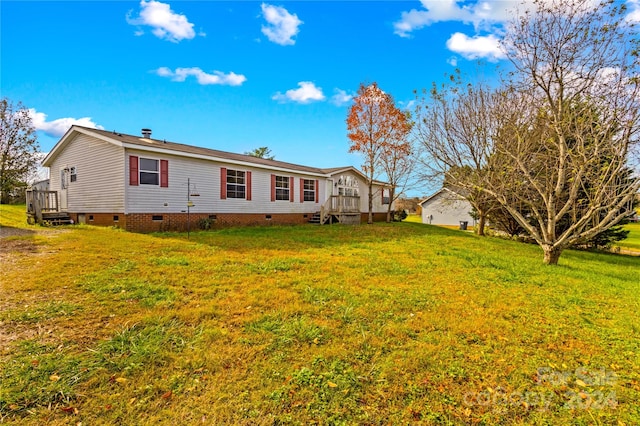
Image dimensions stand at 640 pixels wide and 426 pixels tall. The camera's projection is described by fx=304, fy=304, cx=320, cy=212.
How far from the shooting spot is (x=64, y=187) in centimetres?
1473

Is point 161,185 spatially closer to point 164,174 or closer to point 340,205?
point 164,174

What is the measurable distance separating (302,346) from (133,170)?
11208 millimetres

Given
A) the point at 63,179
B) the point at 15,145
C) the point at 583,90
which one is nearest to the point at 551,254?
the point at 583,90

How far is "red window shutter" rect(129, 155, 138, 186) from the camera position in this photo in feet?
37.6

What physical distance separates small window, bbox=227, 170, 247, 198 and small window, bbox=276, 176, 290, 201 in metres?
2.26

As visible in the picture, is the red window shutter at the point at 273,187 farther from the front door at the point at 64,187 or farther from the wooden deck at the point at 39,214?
the front door at the point at 64,187

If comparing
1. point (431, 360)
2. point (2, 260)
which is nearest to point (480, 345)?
point (431, 360)

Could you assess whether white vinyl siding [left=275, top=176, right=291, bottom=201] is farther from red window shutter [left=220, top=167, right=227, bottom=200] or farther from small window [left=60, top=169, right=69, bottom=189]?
small window [left=60, top=169, right=69, bottom=189]

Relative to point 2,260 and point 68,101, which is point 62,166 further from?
point 2,260

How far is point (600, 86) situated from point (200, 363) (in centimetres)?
1087

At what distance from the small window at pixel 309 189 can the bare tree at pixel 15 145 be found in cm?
1985

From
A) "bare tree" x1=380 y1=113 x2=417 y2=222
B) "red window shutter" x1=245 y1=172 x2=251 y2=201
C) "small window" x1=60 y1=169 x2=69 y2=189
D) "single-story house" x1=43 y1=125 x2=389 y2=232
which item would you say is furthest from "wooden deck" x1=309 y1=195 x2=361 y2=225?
"small window" x1=60 y1=169 x2=69 y2=189

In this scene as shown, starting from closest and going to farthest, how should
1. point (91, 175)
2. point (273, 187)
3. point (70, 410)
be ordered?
point (70, 410), point (91, 175), point (273, 187)

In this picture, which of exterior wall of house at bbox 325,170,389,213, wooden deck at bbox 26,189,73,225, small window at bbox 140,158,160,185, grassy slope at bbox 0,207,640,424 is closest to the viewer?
grassy slope at bbox 0,207,640,424
